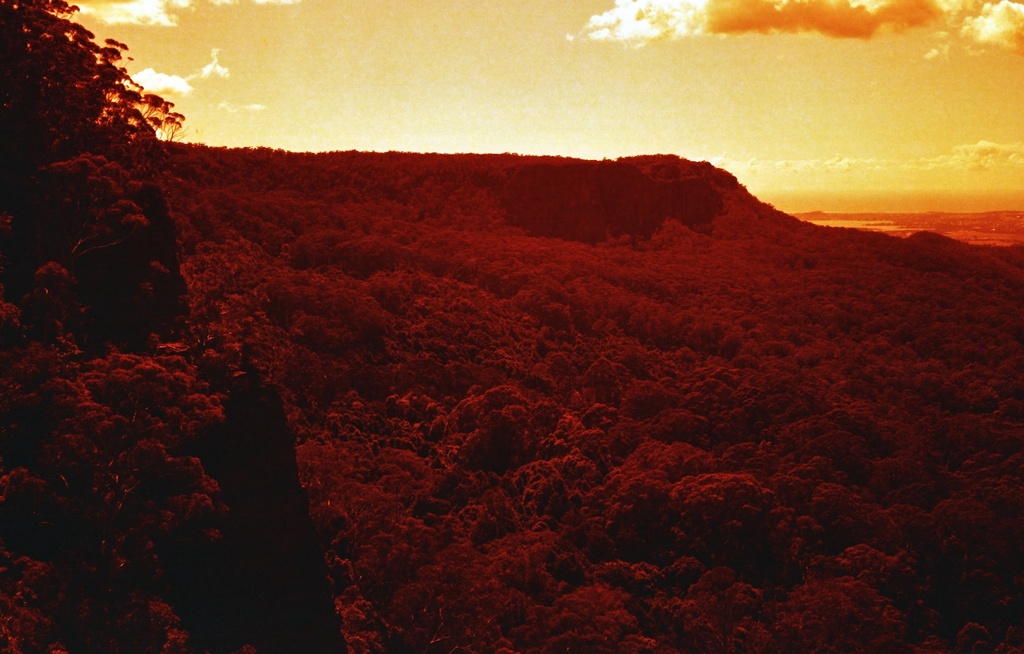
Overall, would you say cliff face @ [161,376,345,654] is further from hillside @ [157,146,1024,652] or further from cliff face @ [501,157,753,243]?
cliff face @ [501,157,753,243]

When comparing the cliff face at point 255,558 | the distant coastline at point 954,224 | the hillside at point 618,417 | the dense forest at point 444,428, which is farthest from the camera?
the distant coastline at point 954,224

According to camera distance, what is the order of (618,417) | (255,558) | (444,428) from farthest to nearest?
(618,417) → (444,428) → (255,558)

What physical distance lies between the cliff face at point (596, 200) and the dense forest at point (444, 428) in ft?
23.5

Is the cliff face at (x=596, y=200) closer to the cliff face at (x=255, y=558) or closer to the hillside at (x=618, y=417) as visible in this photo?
the hillside at (x=618, y=417)

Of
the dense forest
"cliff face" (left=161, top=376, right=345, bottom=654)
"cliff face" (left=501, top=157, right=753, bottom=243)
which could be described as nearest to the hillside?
the dense forest

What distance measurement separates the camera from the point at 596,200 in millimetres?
62375

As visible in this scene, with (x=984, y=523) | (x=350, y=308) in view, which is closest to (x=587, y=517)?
(x=984, y=523)

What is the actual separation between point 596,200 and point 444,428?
3479 centimetres

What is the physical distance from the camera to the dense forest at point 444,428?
44.4 ft

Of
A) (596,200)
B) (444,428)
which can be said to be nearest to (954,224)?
(596,200)

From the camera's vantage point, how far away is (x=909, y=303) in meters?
47.3

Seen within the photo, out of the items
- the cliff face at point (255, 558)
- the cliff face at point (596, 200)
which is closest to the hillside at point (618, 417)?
the cliff face at point (596, 200)

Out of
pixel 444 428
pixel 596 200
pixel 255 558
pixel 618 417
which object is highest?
pixel 596 200

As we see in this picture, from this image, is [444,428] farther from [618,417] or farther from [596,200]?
[596,200]
